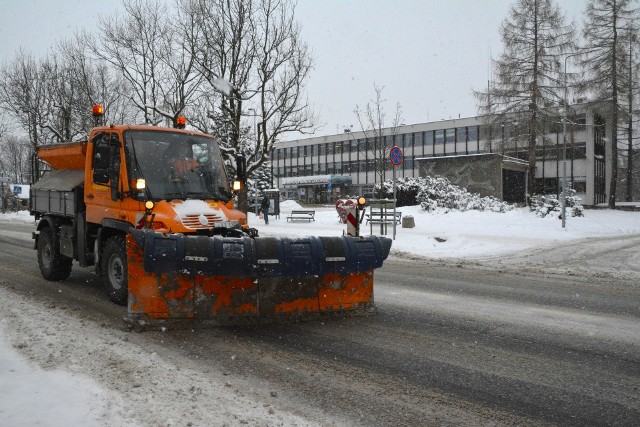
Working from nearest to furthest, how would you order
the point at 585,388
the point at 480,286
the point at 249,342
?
the point at 585,388 → the point at 249,342 → the point at 480,286

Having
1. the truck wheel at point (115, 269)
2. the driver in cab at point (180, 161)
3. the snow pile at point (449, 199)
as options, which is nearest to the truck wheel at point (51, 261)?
the truck wheel at point (115, 269)

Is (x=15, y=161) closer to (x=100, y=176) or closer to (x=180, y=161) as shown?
(x=100, y=176)

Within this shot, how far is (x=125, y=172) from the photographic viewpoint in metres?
7.00

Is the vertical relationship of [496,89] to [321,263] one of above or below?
above

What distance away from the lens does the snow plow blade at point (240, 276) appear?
5.42 m

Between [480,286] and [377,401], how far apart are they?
19.1 ft

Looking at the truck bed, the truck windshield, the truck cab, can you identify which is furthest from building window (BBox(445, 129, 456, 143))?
the truck windshield

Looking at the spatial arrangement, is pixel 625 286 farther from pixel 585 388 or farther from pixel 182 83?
pixel 182 83

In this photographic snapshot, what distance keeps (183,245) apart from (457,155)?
122 ft

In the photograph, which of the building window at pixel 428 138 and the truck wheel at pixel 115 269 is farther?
the building window at pixel 428 138

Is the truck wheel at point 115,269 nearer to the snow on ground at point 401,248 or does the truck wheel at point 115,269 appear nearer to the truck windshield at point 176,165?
the truck windshield at point 176,165

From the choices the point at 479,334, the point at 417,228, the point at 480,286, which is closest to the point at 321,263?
the point at 479,334

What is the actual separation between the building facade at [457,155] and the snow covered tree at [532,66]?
80 cm

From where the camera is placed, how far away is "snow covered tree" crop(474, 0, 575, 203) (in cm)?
3428
